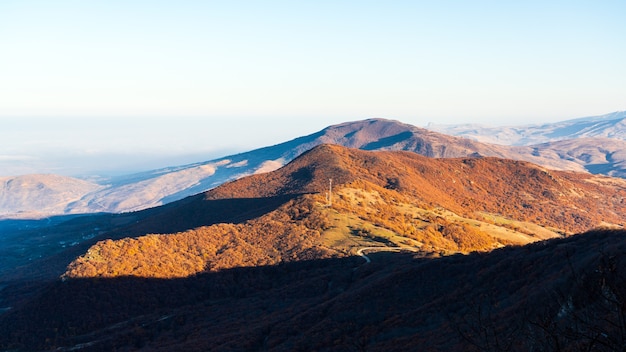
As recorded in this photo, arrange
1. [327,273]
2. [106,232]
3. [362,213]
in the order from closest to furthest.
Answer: [327,273]
[362,213]
[106,232]

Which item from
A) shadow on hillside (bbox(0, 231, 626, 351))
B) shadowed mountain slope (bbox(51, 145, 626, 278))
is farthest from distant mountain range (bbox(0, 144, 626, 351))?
shadowed mountain slope (bbox(51, 145, 626, 278))

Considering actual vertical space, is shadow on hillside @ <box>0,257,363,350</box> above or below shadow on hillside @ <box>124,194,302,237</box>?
below

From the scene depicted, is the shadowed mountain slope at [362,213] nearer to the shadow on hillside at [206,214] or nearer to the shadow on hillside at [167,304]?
the shadow on hillside at [206,214]

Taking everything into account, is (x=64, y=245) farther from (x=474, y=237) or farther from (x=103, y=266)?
(x=474, y=237)

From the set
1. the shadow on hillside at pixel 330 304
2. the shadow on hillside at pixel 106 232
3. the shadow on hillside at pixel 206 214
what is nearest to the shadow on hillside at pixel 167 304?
the shadow on hillside at pixel 330 304

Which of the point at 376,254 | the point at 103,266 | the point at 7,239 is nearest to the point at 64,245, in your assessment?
the point at 7,239

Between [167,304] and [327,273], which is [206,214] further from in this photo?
[327,273]

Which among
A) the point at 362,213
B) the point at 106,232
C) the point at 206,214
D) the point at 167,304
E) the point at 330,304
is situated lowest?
the point at 167,304

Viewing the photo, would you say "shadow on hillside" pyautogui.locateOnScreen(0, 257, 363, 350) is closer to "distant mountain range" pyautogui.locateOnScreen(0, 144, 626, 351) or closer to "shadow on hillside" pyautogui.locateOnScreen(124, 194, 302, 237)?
"distant mountain range" pyautogui.locateOnScreen(0, 144, 626, 351)

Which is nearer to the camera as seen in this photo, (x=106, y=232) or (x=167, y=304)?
(x=167, y=304)

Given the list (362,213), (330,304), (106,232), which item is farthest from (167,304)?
(106,232)

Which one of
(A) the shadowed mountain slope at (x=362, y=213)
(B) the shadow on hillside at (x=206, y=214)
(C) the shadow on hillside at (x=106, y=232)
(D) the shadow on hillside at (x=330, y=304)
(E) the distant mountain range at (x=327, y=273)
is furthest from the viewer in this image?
(B) the shadow on hillside at (x=206, y=214)
